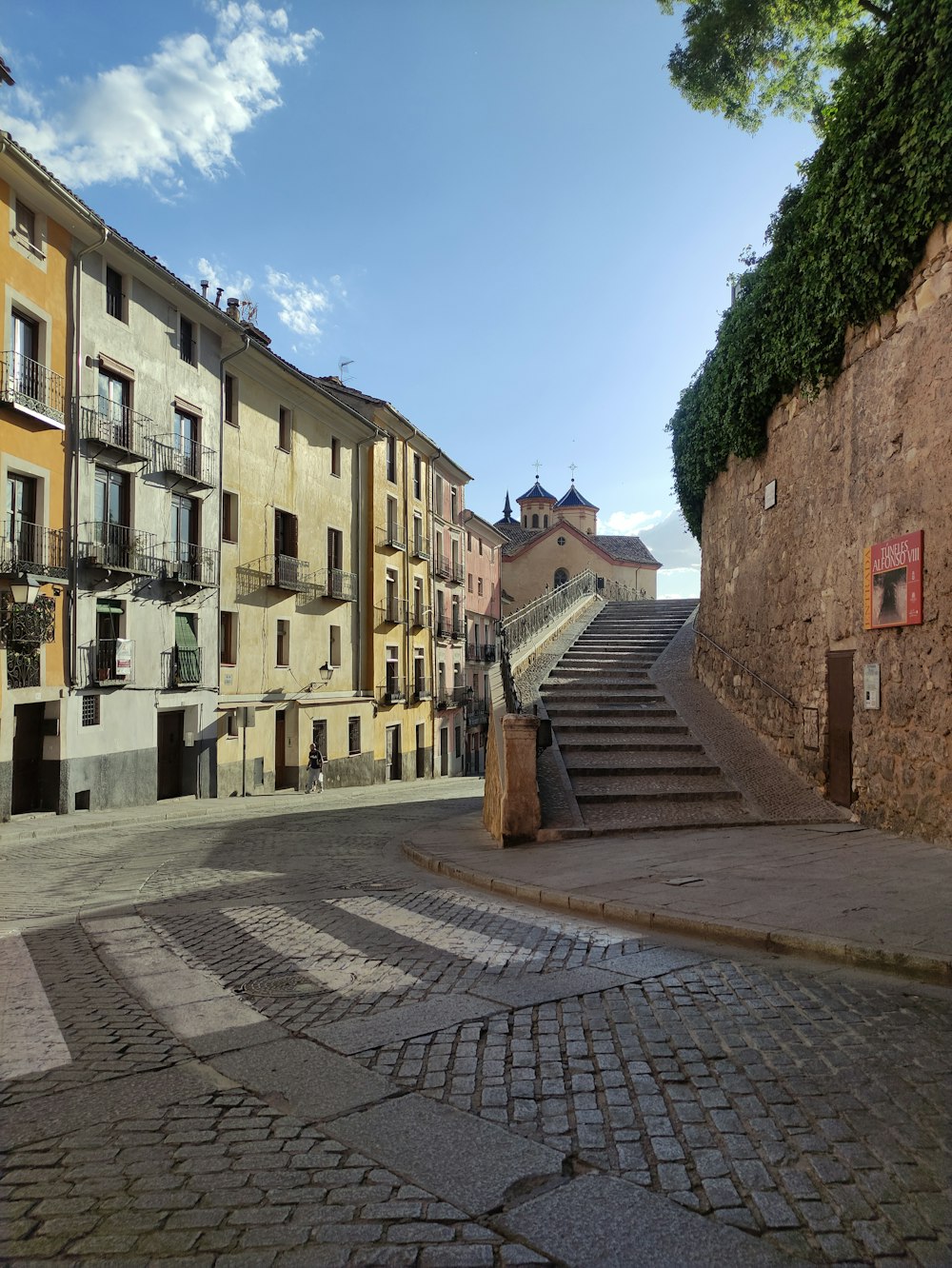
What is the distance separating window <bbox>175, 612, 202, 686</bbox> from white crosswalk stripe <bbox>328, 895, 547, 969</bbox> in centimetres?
1642

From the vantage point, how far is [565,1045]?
14.1ft

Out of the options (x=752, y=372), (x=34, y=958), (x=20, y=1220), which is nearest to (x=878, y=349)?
(x=752, y=372)

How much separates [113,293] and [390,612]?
1706cm

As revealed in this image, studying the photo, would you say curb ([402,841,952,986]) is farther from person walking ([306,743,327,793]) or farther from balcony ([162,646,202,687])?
person walking ([306,743,327,793])

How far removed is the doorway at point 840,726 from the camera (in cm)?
1127

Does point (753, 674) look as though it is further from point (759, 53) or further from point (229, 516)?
point (229, 516)

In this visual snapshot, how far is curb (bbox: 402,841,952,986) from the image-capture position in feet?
17.4

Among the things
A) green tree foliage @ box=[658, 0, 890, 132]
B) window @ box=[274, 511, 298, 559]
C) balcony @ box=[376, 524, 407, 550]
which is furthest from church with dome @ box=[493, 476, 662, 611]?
green tree foliage @ box=[658, 0, 890, 132]

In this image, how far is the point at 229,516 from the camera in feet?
86.1

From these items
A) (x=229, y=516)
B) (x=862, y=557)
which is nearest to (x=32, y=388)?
(x=229, y=516)

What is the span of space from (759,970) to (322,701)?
26142 millimetres

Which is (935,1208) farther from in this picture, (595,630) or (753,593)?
(595,630)

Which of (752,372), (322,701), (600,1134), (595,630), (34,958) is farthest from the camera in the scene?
(322,701)

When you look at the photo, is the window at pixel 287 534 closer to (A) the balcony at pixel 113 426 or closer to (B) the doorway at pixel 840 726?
(A) the balcony at pixel 113 426
